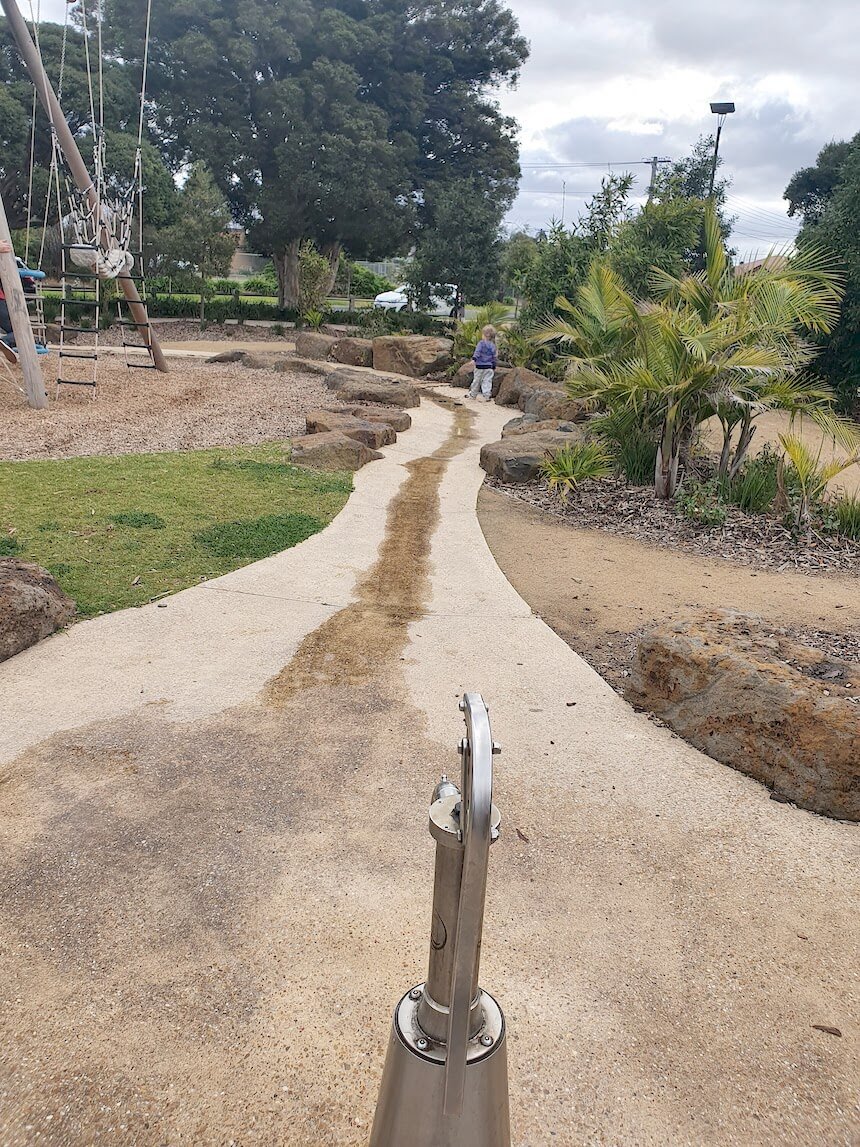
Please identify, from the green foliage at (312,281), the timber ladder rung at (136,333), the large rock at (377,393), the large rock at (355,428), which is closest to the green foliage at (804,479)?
the large rock at (355,428)

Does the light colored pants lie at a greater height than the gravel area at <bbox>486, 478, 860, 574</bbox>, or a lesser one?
greater

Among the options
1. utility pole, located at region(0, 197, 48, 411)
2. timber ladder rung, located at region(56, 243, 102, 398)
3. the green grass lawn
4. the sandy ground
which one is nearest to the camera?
the sandy ground

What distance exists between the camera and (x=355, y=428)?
34.6ft

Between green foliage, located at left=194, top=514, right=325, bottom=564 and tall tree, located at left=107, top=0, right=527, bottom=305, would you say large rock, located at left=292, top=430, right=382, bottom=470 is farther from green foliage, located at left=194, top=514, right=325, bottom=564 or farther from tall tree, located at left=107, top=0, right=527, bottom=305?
tall tree, located at left=107, top=0, right=527, bottom=305

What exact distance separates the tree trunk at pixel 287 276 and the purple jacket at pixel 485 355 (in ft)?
62.6

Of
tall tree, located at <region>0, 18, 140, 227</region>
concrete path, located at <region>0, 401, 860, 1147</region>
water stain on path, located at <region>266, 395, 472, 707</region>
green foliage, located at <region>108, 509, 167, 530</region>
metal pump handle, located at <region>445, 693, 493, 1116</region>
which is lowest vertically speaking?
concrete path, located at <region>0, 401, 860, 1147</region>

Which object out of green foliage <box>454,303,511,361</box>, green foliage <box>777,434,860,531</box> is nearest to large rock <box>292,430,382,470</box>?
green foliage <box>777,434,860,531</box>

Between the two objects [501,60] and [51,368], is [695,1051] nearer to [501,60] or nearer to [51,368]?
[51,368]

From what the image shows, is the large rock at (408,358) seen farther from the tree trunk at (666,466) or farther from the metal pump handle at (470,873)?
the metal pump handle at (470,873)

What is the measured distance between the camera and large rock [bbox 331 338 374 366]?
20.6m

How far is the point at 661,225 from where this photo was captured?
1584 cm

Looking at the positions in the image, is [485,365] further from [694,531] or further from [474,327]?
[694,531]

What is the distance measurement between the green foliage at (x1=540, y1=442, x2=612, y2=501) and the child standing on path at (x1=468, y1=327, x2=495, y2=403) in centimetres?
763

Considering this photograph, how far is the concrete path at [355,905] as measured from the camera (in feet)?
6.55
